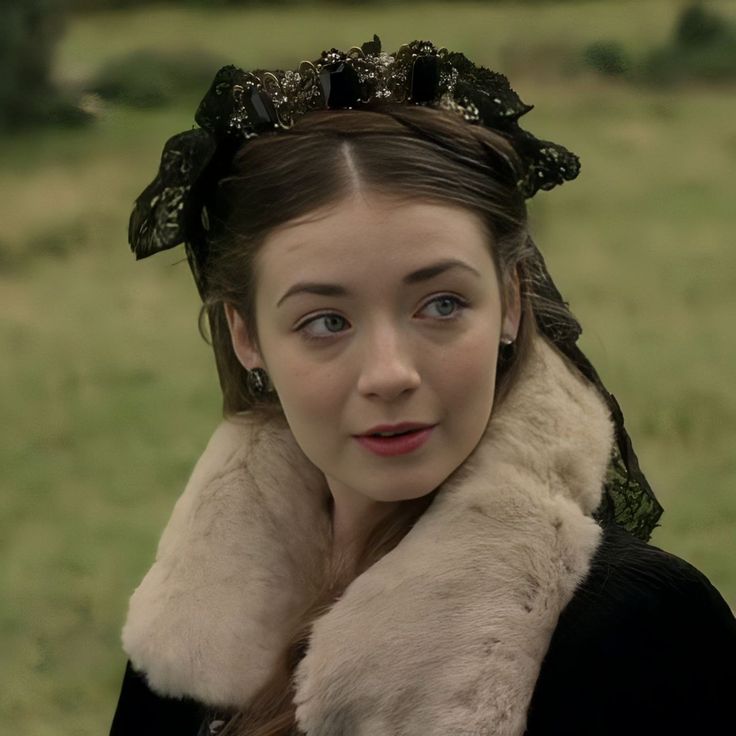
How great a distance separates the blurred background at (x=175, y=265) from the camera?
142 inches

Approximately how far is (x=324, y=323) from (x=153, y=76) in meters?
6.47

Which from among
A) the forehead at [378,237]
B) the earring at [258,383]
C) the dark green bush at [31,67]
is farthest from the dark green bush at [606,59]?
the forehead at [378,237]

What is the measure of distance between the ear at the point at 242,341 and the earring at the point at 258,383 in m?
0.04

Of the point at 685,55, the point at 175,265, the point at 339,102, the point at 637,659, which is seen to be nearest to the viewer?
the point at 637,659

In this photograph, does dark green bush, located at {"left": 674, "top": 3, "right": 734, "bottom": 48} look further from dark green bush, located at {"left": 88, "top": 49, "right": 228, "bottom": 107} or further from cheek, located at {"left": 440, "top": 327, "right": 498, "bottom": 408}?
cheek, located at {"left": 440, "top": 327, "right": 498, "bottom": 408}

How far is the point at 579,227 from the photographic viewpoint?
564 centimetres

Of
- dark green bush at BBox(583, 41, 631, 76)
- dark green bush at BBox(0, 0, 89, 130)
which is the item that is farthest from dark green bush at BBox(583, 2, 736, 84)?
dark green bush at BBox(0, 0, 89, 130)

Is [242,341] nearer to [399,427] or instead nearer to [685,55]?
[399,427]

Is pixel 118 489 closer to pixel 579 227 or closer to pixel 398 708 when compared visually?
pixel 579 227

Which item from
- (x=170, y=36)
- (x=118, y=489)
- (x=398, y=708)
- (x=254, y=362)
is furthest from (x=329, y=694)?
(x=170, y=36)

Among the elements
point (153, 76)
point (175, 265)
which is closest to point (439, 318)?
point (175, 265)

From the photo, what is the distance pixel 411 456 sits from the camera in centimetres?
131

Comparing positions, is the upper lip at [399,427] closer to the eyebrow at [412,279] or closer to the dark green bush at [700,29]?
the eyebrow at [412,279]

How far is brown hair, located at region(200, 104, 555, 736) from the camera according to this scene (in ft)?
4.33
